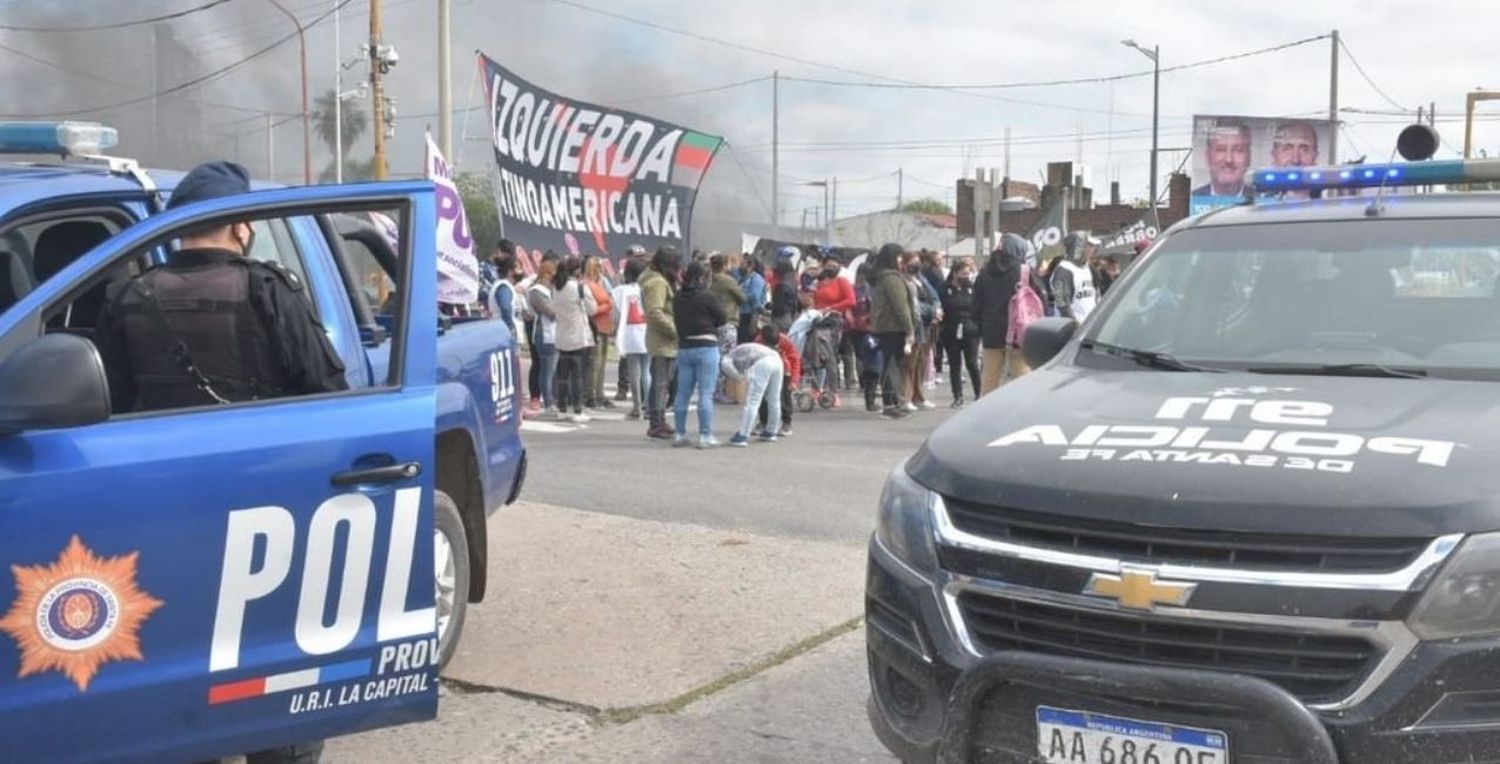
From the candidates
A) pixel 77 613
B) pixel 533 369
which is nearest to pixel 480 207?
pixel 533 369

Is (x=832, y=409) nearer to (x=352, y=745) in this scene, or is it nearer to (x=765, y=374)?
(x=765, y=374)

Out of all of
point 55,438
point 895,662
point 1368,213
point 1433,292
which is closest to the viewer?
point 55,438

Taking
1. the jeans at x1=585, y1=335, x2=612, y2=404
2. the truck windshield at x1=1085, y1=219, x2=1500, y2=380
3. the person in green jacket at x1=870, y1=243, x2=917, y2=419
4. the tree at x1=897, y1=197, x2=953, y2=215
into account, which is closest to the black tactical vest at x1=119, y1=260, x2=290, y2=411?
the truck windshield at x1=1085, y1=219, x2=1500, y2=380

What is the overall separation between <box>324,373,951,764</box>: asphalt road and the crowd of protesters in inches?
61.7

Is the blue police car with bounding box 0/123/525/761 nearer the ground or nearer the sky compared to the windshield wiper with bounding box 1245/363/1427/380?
nearer the ground

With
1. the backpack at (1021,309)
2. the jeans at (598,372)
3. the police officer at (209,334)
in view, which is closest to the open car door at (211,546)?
the police officer at (209,334)

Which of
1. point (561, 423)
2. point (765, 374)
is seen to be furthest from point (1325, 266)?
point (561, 423)

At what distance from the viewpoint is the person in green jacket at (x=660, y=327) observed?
11.6 meters

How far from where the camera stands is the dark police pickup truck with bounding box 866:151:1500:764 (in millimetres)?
2705

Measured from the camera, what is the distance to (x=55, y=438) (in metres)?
3.13

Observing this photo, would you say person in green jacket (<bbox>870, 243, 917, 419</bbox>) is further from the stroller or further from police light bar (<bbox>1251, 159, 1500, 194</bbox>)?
police light bar (<bbox>1251, 159, 1500, 194</bbox>)

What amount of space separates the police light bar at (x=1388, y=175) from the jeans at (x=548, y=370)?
9214 millimetres

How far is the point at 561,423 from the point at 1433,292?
1002 cm

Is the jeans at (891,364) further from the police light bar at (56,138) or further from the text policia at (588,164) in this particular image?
the police light bar at (56,138)
